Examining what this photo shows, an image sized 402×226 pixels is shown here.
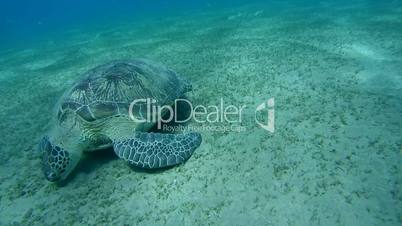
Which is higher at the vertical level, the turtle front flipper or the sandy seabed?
the turtle front flipper

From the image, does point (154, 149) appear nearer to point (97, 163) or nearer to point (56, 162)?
point (97, 163)

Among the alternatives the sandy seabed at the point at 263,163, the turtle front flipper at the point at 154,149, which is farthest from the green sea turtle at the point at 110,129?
the sandy seabed at the point at 263,163

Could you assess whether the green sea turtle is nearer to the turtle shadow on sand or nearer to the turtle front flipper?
the turtle front flipper

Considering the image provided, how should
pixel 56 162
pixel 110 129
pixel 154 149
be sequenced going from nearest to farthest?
pixel 56 162, pixel 154 149, pixel 110 129

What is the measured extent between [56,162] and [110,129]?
97cm

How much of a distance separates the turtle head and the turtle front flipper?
767mm

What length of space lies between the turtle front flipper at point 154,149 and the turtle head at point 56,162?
0.77 meters

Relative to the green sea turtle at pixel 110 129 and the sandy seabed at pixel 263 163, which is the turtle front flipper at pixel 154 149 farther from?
the sandy seabed at pixel 263 163

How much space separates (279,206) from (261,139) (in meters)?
1.57

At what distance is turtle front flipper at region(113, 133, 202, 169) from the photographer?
425 centimetres

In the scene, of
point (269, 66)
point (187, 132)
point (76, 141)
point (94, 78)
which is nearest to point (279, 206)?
point (187, 132)

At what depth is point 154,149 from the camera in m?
4.38

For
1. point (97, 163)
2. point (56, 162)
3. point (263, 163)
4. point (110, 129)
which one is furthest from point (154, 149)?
point (263, 163)

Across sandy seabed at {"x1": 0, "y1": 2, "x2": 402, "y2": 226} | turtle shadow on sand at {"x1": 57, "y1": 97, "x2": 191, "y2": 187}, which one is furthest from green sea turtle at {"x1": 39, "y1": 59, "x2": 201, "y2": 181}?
sandy seabed at {"x1": 0, "y1": 2, "x2": 402, "y2": 226}
